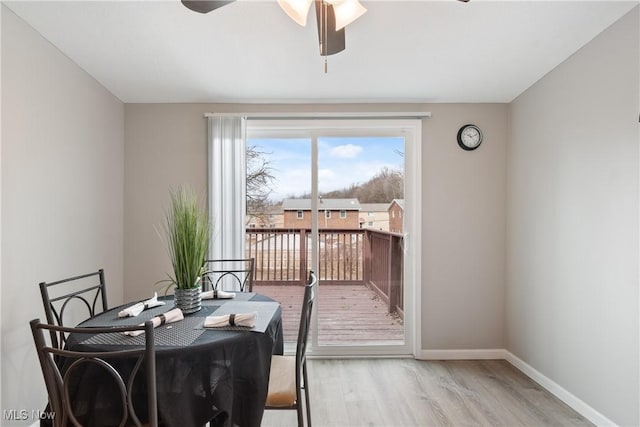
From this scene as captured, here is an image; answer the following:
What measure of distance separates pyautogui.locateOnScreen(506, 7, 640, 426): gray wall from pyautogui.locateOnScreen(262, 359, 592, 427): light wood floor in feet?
0.78

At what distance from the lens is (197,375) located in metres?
1.49

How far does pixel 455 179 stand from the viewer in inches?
133

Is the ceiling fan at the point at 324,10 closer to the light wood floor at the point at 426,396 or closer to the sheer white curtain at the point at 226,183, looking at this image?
the sheer white curtain at the point at 226,183

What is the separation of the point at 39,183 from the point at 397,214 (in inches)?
112

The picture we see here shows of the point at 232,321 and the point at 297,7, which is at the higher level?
the point at 297,7


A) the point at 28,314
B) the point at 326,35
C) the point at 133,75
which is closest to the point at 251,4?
the point at 326,35

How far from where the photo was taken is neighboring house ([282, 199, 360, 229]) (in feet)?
11.5

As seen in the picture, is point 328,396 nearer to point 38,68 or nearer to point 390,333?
point 390,333

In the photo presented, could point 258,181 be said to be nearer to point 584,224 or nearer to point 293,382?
point 293,382

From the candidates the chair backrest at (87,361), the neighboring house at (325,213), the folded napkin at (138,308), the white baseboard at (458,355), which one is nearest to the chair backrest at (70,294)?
the folded napkin at (138,308)

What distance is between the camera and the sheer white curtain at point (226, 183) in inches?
128

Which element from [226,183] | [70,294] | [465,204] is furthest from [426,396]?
[70,294]

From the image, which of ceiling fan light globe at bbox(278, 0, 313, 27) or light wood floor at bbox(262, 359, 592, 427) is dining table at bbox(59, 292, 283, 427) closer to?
light wood floor at bbox(262, 359, 592, 427)

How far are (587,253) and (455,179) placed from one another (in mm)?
1266
